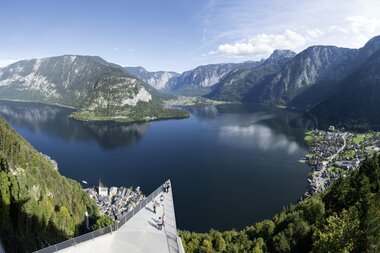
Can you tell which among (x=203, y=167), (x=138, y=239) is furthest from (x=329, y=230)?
(x=203, y=167)

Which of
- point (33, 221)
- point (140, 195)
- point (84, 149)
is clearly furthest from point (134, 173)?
point (33, 221)

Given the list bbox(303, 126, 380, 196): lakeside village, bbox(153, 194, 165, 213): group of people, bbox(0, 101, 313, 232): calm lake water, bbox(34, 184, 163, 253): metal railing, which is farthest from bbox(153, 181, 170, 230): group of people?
bbox(303, 126, 380, 196): lakeside village

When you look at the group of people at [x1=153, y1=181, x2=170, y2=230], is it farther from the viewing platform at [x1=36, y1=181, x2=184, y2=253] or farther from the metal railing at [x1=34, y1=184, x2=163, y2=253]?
the metal railing at [x1=34, y1=184, x2=163, y2=253]

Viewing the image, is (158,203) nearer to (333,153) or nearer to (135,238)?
(135,238)

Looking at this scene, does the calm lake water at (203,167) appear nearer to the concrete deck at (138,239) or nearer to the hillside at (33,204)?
the hillside at (33,204)

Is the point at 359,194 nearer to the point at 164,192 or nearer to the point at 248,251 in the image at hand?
the point at 248,251

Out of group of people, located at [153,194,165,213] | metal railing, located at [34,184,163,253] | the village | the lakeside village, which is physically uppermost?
group of people, located at [153,194,165,213]
